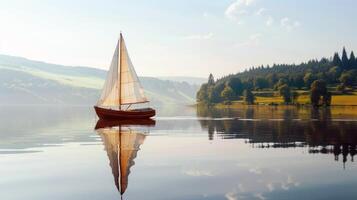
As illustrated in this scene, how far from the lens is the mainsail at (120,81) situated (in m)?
104

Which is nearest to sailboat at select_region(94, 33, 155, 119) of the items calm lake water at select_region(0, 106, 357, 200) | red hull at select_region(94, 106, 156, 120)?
red hull at select_region(94, 106, 156, 120)

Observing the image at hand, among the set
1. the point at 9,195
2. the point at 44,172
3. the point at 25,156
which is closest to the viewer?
the point at 9,195

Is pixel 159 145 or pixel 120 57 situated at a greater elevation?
pixel 120 57

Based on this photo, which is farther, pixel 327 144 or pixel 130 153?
pixel 327 144

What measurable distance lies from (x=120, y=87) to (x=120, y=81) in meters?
1.55

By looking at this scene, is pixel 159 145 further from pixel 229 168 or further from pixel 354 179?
pixel 354 179

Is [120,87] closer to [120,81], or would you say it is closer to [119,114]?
[120,81]

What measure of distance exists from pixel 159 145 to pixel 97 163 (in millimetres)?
14323

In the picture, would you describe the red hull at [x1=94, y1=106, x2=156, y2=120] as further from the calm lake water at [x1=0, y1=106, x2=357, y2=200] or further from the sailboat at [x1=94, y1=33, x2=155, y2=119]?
the calm lake water at [x1=0, y1=106, x2=357, y2=200]

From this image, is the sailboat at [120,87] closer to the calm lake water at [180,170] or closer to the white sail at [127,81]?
the white sail at [127,81]

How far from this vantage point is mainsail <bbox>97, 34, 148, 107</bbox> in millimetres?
104000

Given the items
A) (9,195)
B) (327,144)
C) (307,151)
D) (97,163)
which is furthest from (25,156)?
(327,144)

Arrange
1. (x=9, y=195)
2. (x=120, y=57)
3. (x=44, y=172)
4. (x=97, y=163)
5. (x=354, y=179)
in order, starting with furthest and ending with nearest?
(x=120, y=57)
(x=97, y=163)
(x=44, y=172)
(x=354, y=179)
(x=9, y=195)

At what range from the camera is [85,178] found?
28.7m
